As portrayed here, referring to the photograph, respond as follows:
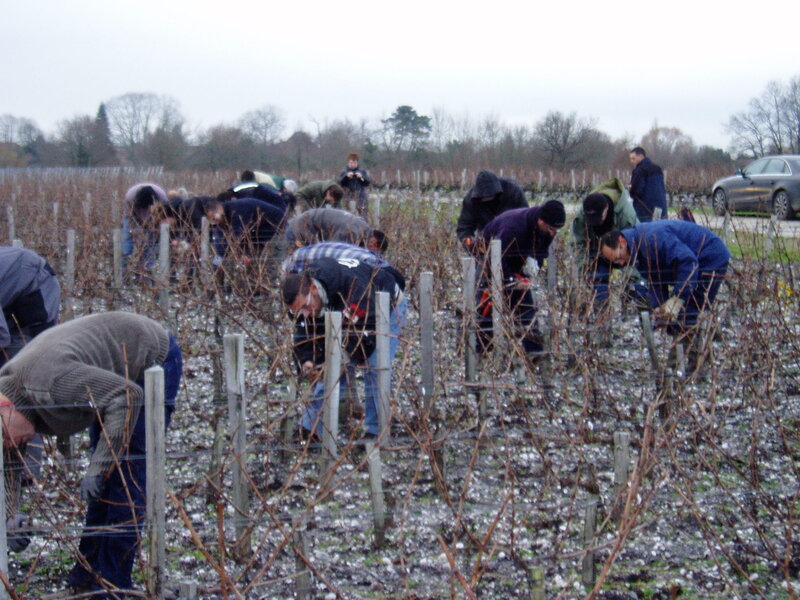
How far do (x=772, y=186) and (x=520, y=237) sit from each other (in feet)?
37.8

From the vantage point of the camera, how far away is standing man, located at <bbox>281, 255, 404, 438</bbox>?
4602mm

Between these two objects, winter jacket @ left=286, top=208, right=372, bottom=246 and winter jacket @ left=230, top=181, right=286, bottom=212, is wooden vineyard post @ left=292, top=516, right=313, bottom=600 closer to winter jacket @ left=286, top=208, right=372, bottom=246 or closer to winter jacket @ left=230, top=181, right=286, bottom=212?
winter jacket @ left=286, top=208, right=372, bottom=246

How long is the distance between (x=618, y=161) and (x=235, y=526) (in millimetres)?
34098

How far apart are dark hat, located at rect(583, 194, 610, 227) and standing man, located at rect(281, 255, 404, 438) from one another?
6.24 ft

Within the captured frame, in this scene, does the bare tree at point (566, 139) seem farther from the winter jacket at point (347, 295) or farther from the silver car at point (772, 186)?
the winter jacket at point (347, 295)

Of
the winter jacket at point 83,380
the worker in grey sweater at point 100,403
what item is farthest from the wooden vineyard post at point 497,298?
the winter jacket at point 83,380

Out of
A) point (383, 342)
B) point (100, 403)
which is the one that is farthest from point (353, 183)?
point (100, 403)

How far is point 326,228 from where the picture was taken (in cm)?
738

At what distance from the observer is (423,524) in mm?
4254

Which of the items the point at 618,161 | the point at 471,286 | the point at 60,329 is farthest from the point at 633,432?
the point at 618,161

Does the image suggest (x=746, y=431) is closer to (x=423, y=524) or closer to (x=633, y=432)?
(x=633, y=432)

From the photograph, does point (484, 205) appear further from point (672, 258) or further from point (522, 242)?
point (672, 258)

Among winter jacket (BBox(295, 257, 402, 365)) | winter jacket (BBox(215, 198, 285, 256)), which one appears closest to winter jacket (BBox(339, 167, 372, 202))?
winter jacket (BBox(215, 198, 285, 256))

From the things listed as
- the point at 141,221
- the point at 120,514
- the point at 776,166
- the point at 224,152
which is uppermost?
the point at 224,152
